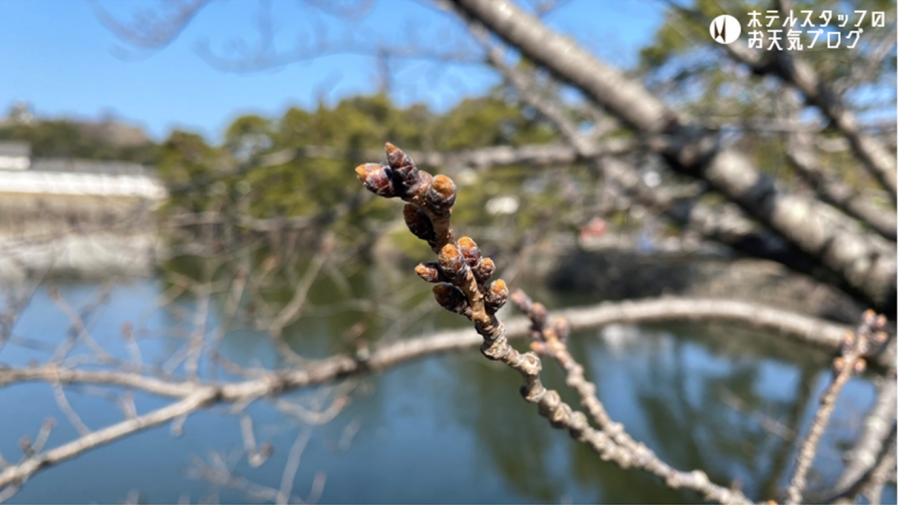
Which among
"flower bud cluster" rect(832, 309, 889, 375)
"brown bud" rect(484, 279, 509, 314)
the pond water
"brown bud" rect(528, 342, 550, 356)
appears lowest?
"brown bud" rect(484, 279, 509, 314)

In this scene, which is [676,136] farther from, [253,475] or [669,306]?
[253,475]

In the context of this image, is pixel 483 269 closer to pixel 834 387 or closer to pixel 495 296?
pixel 495 296

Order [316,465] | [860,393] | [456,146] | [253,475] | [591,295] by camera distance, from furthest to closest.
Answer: [456,146] < [591,295] < [860,393] < [316,465] < [253,475]

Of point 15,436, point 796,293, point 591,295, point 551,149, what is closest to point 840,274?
point 551,149

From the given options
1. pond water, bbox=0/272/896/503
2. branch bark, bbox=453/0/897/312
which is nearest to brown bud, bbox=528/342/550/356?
branch bark, bbox=453/0/897/312

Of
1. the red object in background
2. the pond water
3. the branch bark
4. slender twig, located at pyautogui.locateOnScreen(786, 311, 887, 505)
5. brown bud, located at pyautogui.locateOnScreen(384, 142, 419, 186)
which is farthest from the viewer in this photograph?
the pond water

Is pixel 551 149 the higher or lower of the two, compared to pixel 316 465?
higher

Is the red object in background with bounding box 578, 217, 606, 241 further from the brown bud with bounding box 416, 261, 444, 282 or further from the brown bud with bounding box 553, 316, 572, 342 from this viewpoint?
the brown bud with bounding box 416, 261, 444, 282

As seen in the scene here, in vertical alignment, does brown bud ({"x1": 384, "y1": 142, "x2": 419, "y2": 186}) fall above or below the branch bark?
below

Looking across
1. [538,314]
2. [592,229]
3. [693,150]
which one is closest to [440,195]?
[538,314]
